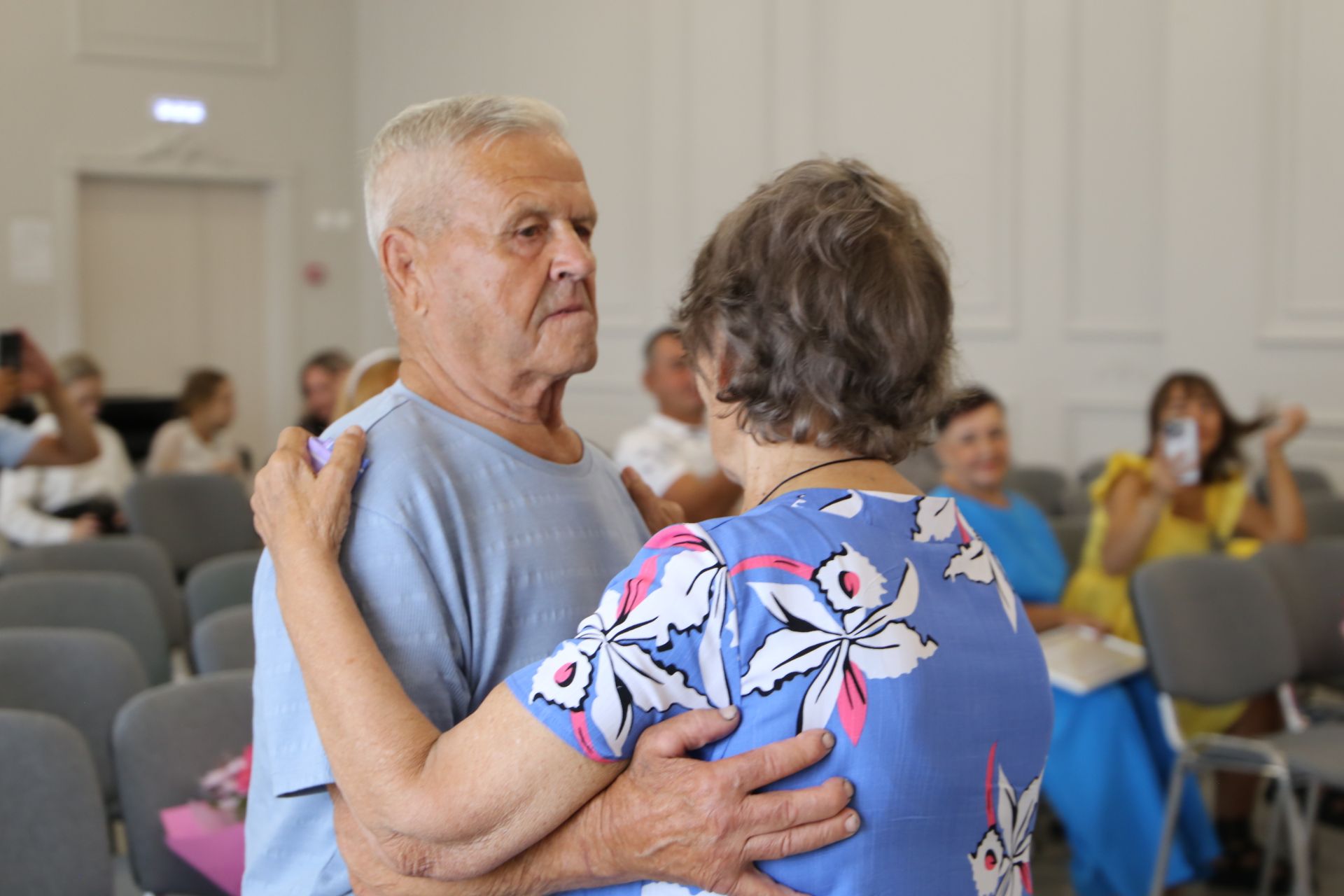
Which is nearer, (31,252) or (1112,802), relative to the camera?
(1112,802)

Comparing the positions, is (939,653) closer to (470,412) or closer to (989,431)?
(470,412)

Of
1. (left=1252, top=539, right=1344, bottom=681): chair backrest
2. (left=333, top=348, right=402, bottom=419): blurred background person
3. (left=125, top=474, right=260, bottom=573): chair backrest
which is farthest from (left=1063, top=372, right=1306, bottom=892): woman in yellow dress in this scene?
(left=125, top=474, right=260, bottom=573): chair backrest

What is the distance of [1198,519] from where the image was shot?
4.11 meters

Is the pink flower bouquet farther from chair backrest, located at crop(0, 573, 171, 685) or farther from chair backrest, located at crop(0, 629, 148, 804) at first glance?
chair backrest, located at crop(0, 573, 171, 685)

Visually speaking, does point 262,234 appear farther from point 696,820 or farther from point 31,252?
point 696,820

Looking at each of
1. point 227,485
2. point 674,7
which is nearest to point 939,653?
point 227,485

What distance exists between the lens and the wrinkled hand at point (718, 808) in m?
1.00

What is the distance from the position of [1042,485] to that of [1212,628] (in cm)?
228

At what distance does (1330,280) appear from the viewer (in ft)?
17.5

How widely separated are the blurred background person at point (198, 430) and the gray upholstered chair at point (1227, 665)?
14.6 feet

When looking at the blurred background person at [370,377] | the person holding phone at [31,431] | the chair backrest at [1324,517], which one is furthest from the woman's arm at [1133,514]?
the person holding phone at [31,431]

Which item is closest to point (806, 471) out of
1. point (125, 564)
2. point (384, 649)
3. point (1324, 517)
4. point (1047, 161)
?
point (384, 649)

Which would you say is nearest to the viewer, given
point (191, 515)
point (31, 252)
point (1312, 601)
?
point (1312, 601)

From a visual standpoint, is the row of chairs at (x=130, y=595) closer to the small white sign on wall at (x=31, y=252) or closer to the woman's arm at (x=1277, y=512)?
the woman's arm at (x=1277, y=512)
